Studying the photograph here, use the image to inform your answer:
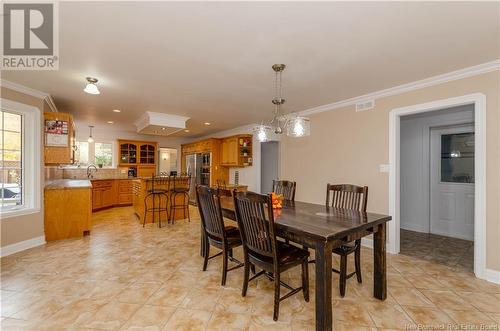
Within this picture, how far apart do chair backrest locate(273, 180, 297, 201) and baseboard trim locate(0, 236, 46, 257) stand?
3.73 metres

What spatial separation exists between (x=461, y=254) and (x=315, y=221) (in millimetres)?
2843

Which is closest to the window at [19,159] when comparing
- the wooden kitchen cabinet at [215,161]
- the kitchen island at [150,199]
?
the kitchen island at [150,199]

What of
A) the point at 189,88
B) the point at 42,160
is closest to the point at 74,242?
the point at 42,160

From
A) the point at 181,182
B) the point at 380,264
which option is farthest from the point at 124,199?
the point at 380,264

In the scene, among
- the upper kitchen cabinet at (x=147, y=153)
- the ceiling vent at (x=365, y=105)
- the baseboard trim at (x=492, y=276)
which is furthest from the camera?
the upper kitchen cabinet at (x=147, y=153)

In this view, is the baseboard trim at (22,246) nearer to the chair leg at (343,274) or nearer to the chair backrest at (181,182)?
A: the chair backrest at (181,182)

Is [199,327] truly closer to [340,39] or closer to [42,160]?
[340,39]

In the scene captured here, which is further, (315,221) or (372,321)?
(315,221)

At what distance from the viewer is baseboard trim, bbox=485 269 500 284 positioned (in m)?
2.49

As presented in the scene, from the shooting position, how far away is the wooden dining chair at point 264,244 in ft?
6.14

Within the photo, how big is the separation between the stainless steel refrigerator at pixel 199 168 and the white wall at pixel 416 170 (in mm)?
4868

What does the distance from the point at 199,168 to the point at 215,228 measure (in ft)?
16.6

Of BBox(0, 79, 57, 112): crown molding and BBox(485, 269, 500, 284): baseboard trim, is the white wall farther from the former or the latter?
BBox(0, 79, 57, 112): crown molding

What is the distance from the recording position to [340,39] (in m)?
2.04
